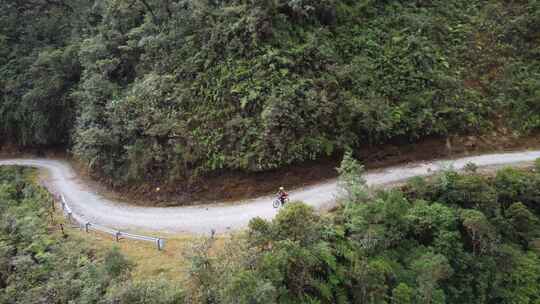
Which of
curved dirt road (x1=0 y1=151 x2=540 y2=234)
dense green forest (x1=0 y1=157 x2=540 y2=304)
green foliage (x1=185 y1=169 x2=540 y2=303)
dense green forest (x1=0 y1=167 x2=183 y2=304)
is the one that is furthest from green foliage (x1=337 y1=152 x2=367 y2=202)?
dense green forest (x1=0 y1=167 x2=183 y2=304)

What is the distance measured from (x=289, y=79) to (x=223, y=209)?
7702 millimetres

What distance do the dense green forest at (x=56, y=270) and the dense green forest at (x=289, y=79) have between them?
575 cm

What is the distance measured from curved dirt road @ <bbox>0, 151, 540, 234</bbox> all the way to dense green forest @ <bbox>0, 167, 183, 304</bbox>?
95.3 inches

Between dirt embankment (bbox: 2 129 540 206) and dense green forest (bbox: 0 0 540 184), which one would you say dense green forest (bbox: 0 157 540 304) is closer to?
dirt embankment (bbox: 2 129 540 206)

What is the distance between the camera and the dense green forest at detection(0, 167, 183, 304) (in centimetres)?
1069

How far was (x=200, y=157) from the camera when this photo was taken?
18969 millimetres

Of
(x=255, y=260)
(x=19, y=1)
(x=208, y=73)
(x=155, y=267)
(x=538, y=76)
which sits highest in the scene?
(x=19, y=1)

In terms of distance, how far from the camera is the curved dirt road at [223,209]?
16547 mm

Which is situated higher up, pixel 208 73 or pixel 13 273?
pixel 208 73

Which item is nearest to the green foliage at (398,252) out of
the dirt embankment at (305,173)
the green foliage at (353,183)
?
the green foliage at (353,183)

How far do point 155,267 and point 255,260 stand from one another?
5118 mm

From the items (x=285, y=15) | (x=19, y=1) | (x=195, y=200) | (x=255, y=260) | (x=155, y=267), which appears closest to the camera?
(x=255, y=260)

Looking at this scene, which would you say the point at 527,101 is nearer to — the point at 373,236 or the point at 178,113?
the point at 373,236

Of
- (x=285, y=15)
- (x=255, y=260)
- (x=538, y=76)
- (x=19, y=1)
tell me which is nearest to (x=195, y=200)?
(x=255, y=260)
